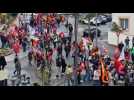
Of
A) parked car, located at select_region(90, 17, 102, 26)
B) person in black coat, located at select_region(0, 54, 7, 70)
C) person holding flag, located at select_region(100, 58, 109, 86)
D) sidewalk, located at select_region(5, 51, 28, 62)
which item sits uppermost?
parked car, located at select_region(90, 17, 102, 26)

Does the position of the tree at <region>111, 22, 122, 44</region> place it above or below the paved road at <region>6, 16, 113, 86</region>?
above

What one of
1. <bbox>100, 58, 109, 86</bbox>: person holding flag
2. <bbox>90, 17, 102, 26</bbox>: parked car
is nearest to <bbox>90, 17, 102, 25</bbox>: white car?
<bbox>90, 17, 102, 26</bbox>: parked car

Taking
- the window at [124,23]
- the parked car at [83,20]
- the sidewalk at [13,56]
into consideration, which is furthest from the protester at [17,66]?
the window at [124,23]

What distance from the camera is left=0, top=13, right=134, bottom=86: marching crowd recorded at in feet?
18.6

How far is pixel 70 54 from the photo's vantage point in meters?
5.69

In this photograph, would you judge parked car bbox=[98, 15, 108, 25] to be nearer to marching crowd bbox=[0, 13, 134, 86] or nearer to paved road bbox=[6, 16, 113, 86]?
paved road bbox=[6, 16, 113, 86]

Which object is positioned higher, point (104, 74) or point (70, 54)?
point (70, 54)

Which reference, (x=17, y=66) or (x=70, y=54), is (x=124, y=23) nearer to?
(x=70, y=54)

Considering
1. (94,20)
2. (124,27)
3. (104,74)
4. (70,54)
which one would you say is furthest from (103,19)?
(104,74)

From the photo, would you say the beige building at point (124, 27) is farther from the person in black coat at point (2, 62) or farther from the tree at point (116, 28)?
the person in black coat at point (2, 62)

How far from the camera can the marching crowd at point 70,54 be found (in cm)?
566
